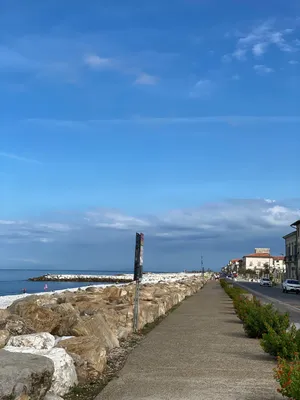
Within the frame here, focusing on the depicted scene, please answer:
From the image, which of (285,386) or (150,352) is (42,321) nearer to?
(150,352)

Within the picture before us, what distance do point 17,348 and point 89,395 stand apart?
1195mm

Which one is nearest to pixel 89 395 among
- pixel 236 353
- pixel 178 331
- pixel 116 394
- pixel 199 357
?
pixel 116 394

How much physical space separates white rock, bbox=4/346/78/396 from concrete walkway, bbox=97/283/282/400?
17.1 inches

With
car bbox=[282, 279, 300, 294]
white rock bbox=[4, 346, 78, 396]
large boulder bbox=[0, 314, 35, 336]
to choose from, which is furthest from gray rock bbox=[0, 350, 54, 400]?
car bbox=[282, 279, 300, 294]

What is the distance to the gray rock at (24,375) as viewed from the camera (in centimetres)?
504

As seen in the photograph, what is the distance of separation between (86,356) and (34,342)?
765mm

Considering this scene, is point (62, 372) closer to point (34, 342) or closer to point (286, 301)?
point (34, 342)

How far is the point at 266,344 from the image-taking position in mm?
9406

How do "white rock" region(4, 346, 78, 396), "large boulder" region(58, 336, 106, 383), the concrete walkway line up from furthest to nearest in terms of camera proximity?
1. "large boulder" region(58, 336, 106, 383)
2. the concrete walkway
3. "white rock" region(4, 346, 78, 396)

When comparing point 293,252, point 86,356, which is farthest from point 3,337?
point 293,252

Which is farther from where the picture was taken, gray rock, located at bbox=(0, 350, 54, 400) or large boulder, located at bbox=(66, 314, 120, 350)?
large boulder, located at bbox=(66, 314, 120, 350)

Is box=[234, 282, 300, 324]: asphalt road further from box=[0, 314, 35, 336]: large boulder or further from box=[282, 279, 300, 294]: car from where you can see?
box=[0, 314, 35, 336]: large boulder

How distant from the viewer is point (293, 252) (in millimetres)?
89375

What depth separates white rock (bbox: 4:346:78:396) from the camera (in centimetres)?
644
